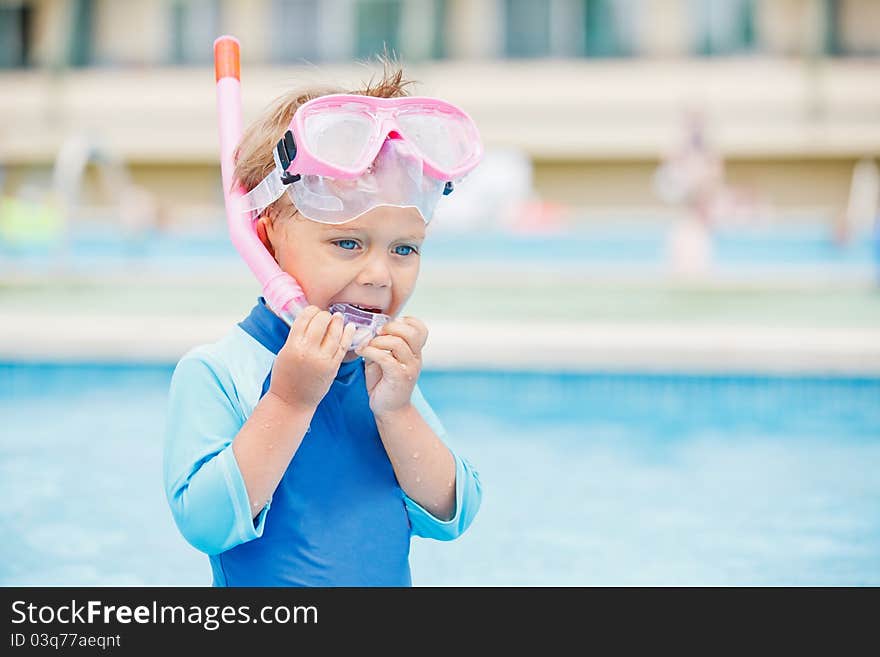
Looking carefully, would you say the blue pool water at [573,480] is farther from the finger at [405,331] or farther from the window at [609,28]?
the window at [609,28]

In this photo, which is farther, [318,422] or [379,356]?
[318,422]

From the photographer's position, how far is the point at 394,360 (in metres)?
1.83

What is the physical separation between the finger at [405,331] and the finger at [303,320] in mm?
130

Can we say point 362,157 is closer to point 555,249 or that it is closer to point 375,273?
point 375,273

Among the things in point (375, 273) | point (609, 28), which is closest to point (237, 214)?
point (375, 273)

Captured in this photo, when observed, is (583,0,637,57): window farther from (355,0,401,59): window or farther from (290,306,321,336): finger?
(290,306,321,336): finger

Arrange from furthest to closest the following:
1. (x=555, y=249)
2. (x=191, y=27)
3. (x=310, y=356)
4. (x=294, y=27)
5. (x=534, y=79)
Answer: (x=294, y=27) → (x=191, y=27) → (x=534, y=79) → (x=555, y=249) → (x=310, y=356)

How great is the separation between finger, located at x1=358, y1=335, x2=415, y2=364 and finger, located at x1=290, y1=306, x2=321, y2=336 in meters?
0.12

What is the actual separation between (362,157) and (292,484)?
57 cm

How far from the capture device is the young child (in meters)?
1.78

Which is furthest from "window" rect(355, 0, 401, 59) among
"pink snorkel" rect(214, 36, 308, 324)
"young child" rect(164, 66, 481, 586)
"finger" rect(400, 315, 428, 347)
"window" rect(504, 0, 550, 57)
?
"finger" rect(400, 315, 428, 347)

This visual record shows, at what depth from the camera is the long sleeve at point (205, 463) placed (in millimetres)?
1768

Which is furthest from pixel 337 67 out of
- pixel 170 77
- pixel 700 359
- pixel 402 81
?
pixel 402 81

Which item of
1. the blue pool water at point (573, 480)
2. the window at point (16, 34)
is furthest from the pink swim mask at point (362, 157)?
the window at point (16, 34)
